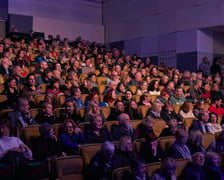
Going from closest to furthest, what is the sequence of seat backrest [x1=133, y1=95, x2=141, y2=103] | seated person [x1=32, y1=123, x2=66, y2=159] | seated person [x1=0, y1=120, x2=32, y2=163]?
1. seated person [x1=0, y1=120, x2=32, y2=163]
2. seated person [x1=32, y1=123, x2=66, y2=159]
3. seat backrest [x1=133, y1=95, x2=141, y2=103]

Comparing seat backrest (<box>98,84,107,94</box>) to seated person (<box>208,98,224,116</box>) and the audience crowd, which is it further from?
seated person (<box>208,98,224,116</box>)

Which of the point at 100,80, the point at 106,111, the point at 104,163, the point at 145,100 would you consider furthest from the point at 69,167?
the point at 100,80

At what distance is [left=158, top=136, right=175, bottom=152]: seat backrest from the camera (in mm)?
2857

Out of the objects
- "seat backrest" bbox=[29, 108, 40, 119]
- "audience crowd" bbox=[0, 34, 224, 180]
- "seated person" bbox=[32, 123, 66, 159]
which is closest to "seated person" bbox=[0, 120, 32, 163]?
"audience crowd" bbox=[0, 34, 224, 180]

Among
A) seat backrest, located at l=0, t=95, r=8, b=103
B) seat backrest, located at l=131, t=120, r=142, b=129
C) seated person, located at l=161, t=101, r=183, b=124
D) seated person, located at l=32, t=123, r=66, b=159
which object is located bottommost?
seated person, located at l=32, t=123, r=66, b=159

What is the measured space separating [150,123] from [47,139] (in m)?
0.92

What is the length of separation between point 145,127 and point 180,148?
0.40 metres

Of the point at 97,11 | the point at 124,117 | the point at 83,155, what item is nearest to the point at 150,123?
the point at 124,117

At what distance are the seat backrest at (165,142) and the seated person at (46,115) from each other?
0.83 meters

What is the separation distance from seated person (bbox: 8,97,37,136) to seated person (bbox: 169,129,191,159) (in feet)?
3.44

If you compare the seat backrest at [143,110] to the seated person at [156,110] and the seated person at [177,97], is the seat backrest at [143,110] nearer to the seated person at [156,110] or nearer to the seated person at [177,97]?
the seated person at [156,110]

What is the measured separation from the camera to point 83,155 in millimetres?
2434

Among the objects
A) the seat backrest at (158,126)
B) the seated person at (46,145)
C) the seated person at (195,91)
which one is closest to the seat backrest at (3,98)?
the seated person at (46,145)

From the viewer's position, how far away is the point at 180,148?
281cm
